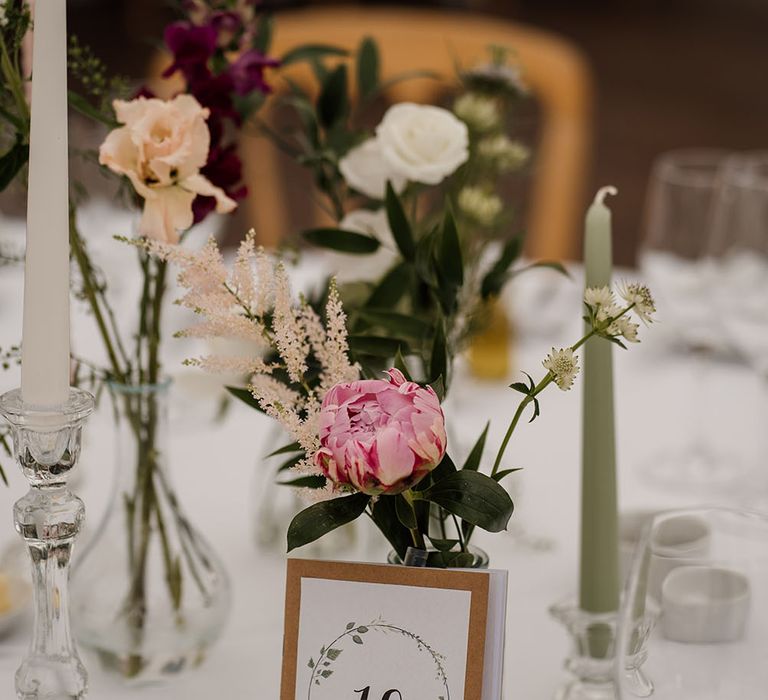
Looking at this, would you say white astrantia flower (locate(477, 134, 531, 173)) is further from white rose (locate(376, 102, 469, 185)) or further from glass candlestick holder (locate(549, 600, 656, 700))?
glass candlestick holder (locate(549, 600, 656, 700))

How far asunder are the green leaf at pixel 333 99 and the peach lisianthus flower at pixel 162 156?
0.22 meters

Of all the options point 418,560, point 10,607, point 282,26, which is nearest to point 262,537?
Answer: point 10,607

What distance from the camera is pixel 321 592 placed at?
1.87 feet

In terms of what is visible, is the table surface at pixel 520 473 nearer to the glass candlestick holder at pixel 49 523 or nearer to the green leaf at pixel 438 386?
the glass candlestick holder at pixel 49 523

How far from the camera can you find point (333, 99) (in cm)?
86

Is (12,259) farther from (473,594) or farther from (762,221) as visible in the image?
(762,221)

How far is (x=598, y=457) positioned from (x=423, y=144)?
0.74 ft

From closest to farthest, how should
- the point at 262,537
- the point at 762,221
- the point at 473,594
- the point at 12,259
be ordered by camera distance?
the point at 473,594 → the point at 12,259 → the point at 262,537 → the point at 762,221

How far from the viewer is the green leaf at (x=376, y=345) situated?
681 millimetres

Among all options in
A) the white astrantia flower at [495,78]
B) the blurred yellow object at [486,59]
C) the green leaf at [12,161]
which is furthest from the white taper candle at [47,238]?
the blurred yellow object at [486,59]

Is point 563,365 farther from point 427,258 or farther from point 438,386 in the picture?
point 427,258

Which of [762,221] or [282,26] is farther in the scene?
[282,26]

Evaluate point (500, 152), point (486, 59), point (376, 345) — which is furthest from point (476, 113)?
point (486, 59)

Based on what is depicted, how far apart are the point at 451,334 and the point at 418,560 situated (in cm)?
26
